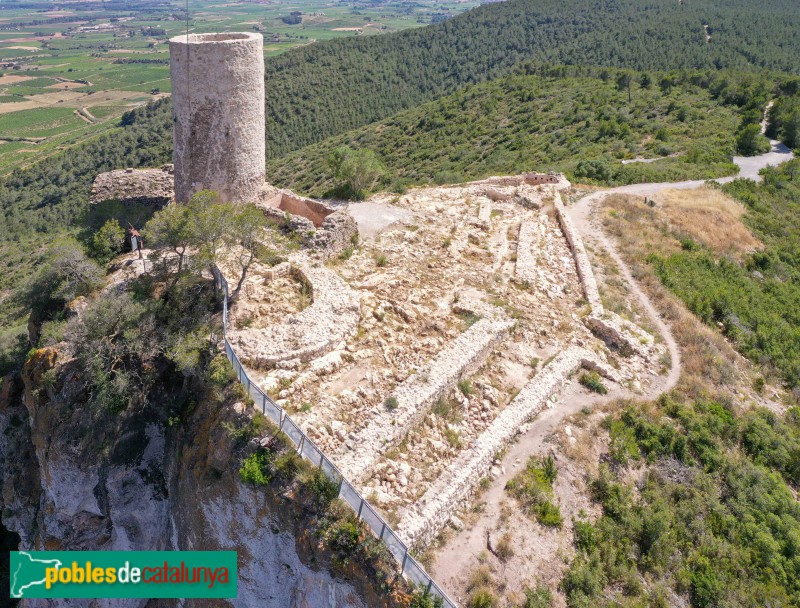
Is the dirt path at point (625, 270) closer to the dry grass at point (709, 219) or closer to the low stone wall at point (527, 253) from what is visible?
the low stone wall at point (527, 253)

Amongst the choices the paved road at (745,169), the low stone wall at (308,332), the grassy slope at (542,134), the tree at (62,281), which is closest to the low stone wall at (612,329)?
the low stone wall at (308,332)

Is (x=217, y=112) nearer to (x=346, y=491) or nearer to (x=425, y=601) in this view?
(x=346, y=491)

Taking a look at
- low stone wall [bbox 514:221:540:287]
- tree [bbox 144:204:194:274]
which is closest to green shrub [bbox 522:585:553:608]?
low stone wall [bbox 514:221:540:287]

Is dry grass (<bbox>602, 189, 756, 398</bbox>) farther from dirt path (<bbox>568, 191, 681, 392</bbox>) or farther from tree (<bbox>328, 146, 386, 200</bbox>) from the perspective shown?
tree (<bbox>328, 146, 386, 200</bbox>)

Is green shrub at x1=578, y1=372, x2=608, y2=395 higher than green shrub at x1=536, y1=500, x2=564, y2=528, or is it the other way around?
green shrub at x1=578, y1=372, x2=608, y2=395
